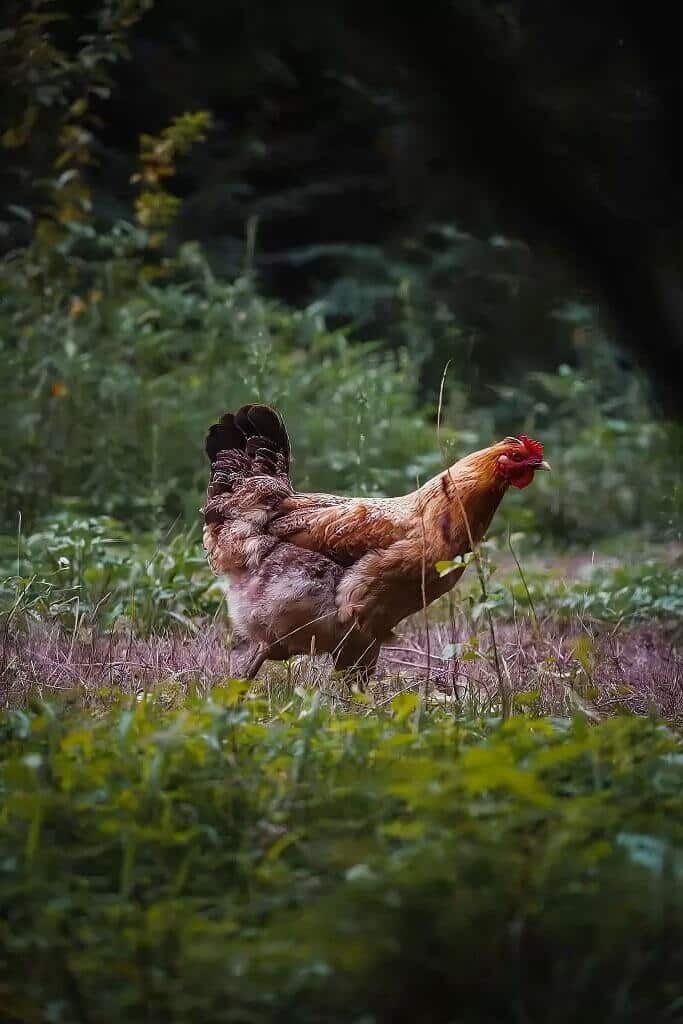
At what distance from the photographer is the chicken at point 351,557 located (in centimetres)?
466

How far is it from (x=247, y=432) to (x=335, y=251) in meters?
7.19

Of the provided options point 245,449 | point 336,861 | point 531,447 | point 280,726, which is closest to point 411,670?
point 531,447

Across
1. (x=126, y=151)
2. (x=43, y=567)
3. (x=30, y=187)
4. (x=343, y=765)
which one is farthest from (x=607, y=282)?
(x=126, y=151)

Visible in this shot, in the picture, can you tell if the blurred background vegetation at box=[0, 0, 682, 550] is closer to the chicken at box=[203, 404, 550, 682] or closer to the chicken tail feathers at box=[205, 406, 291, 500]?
the chicken at box=[203, 404, 550, 682]

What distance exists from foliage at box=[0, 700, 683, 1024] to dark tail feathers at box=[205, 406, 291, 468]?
220cm

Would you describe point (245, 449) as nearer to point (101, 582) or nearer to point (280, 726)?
point (101, 582)

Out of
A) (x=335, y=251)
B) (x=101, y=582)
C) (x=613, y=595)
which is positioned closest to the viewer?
(x=101, y=582)

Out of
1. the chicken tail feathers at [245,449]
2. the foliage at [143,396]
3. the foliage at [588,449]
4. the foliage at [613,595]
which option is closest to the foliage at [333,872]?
the chicken tail feathers at [245,449]

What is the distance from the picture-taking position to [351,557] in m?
4.77

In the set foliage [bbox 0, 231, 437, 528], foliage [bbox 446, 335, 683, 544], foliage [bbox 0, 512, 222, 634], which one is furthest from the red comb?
foliage [bbox 446, 335, 683, 544]

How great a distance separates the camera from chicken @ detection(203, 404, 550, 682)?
4.66m

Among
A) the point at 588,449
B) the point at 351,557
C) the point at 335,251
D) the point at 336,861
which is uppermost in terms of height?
the point at 335,251

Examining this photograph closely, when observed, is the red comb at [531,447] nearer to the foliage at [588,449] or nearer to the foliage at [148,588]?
the foliage at [148,588]

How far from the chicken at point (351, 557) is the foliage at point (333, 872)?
53.2 inches
